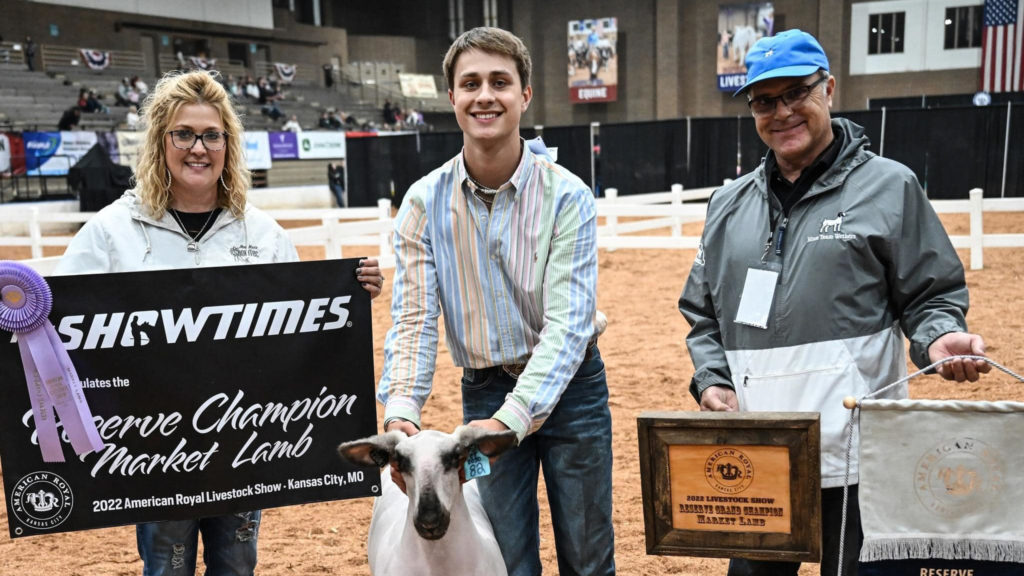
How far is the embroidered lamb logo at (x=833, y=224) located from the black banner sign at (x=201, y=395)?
165 cm

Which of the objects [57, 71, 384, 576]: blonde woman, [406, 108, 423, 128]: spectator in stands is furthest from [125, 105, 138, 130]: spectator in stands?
[57, 71, 384, 576]: blonde woman

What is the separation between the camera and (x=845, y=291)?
2.60 meters

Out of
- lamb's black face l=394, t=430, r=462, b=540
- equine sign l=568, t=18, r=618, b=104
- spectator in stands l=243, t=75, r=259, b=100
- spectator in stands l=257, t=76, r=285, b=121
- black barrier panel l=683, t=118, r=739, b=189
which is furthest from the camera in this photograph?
equine sign l=568, t=18, r=618, b=104

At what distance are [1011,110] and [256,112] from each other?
26261 mm

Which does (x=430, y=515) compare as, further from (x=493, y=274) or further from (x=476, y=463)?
(x=493, y=274)

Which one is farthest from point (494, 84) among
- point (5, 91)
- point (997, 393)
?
point (5, 91)

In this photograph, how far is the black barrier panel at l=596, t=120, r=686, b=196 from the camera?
77.8ft

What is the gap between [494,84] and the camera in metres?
2.62

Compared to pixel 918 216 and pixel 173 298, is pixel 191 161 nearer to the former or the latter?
pixel 173 298

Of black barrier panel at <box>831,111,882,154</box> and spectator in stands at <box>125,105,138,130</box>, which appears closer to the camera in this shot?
black barrier panel at <box>831,111,882,154</box>

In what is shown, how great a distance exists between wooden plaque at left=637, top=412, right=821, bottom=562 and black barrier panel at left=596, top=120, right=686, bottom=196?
21495 millimetres

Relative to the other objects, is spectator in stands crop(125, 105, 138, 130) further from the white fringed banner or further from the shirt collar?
the white fringed banner

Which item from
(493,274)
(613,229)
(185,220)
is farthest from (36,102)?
(493,274)

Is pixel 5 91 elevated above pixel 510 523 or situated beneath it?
elevated above
